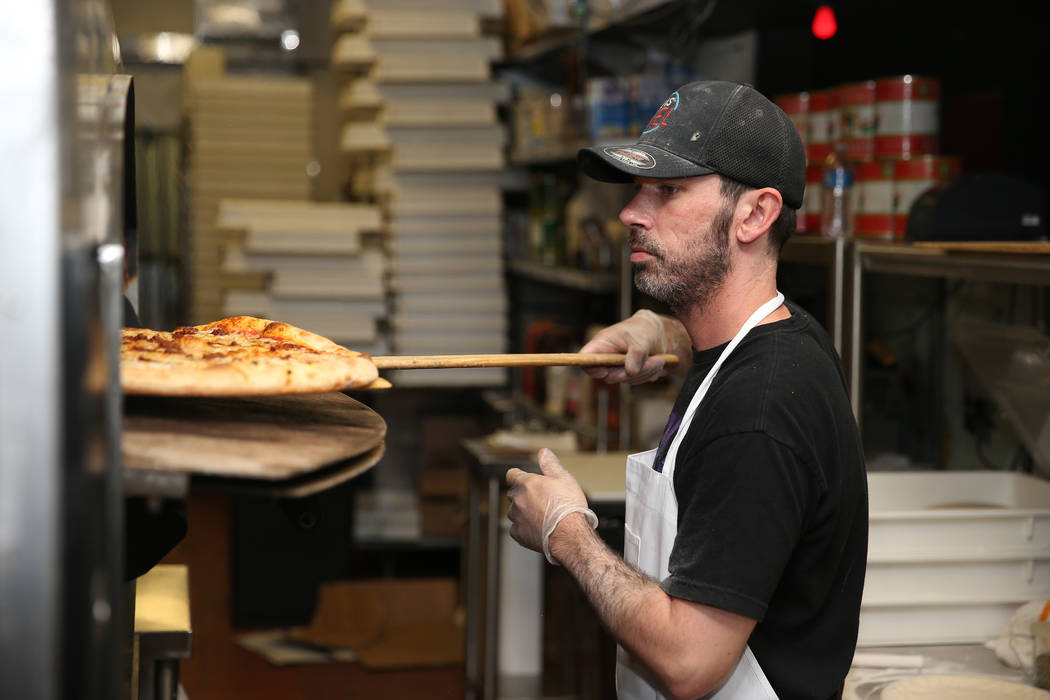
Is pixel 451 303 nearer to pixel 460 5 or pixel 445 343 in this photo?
pixel 445 343

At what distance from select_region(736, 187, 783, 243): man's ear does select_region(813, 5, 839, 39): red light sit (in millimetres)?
1792

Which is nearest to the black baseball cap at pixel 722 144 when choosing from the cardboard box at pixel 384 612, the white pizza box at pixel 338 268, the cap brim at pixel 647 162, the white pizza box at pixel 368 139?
the cap brim at pixel 647 162

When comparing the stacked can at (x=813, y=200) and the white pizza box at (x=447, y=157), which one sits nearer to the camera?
the stacked can at (x=813, y=200)

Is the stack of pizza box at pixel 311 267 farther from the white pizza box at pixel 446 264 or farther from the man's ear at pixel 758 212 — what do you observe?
the man's ear at pixel 758 212

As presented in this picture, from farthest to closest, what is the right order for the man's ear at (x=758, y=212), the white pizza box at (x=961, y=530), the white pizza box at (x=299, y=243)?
the white pizza box at (x=299, y=243), the white pizza box at (x=961, y=530), the man's ear at (x=758, y=212)

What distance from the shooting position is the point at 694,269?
5.19 feet

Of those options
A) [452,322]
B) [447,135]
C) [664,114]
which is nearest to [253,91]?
[447,135]

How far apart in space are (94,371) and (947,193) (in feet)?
6.35

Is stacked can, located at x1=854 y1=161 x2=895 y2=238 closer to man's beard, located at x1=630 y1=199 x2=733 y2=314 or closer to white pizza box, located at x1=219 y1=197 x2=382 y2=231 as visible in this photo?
man's beard, located at x1=630 y1=199 x2=733 y2=314

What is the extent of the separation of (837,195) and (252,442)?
195 centimetres

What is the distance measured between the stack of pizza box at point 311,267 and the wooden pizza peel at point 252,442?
339 cm

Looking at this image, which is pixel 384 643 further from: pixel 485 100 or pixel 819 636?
pixel 819 636

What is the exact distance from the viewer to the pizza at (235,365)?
1145 mm

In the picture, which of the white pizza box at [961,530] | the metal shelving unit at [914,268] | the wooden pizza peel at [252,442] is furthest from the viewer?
the white pizza box at [961,530]
